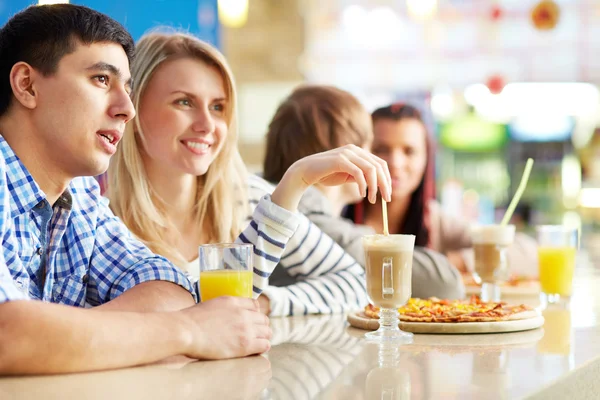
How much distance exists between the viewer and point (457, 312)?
65.9 inches

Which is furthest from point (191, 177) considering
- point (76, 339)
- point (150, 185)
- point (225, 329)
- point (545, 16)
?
point (545, 16)

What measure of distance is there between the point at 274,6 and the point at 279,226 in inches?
198

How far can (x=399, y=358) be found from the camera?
1.33m

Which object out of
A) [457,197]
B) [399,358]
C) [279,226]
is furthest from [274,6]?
[399,358]

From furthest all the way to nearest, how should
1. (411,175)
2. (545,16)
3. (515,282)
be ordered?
(545,16) < (411,175) < (515,282)

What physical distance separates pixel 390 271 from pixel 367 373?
1.18ft

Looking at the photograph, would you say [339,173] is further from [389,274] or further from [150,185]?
[150,185]

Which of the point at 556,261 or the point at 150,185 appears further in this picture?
Result: the point at 556,261

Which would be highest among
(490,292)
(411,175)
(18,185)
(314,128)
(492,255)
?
(314,128)

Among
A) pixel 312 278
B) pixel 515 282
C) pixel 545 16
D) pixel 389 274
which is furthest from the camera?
pixel 545 16

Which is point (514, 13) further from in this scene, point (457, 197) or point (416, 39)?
point (457, 197)

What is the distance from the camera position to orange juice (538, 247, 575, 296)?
2285 millimetres

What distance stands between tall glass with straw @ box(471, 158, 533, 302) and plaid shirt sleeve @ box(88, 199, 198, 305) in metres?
0.93

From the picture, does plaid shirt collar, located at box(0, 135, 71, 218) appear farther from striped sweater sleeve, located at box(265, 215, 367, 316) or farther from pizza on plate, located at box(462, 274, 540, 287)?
pizza on plate, located at box(462, 274, 540, 287)
